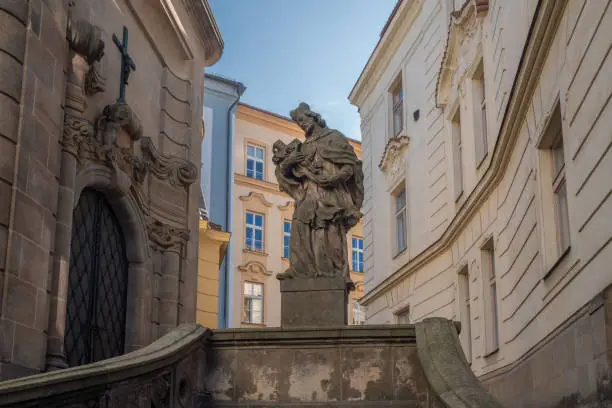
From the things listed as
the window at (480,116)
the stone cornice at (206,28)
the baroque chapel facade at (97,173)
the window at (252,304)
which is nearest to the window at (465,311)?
the window at (480,116)

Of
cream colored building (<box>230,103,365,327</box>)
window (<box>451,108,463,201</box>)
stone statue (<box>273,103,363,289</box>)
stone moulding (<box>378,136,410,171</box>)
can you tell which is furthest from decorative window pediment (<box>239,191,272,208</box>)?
stone statue (<box>273,103,363,289</box>)

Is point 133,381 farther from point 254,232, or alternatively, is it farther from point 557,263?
point 254,232

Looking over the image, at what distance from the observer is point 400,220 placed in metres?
22.3

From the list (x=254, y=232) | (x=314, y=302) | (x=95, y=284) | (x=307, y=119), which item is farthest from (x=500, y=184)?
(x=254, y=232)

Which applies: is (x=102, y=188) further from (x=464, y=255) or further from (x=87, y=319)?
(x=464, y=255)

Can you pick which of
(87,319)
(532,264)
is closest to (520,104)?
(532,264)

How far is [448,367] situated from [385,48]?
17.2m

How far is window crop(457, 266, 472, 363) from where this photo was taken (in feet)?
54.8

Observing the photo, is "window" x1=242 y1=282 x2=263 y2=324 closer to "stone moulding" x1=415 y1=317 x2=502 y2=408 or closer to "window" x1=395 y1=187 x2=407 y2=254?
"window" x1=395 y1=187 x2=407 y2=254

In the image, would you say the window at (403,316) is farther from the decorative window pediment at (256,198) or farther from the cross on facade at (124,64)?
the decorative window pediment at (256,198)

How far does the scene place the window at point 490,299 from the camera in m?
15.0

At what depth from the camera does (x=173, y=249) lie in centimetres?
1379

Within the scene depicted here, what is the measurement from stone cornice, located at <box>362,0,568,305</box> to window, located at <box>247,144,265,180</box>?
1782cm

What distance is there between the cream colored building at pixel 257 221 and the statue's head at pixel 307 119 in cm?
2380
